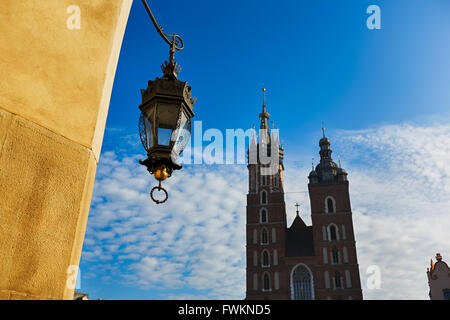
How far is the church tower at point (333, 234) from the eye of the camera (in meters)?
38.3

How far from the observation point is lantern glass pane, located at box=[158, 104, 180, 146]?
2.57 meters

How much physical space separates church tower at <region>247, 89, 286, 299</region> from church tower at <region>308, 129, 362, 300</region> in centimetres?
436

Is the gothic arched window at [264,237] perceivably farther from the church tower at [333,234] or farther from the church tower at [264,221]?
the church tower at [333,234]

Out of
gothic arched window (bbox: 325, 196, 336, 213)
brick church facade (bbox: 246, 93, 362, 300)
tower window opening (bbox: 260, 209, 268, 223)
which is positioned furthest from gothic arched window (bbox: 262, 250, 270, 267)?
gothic arched window (bbox: 325, 196, 336, 213)

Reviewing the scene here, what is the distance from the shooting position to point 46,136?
1615 millimetres

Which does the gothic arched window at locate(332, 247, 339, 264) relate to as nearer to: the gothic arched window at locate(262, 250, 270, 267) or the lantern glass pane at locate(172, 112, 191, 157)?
the gothic arched window at locate(262, 250, 270, 267)

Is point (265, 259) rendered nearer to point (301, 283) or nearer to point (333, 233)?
point (301, 283)

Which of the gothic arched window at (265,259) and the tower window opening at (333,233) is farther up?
the tower window opening at (333,233)

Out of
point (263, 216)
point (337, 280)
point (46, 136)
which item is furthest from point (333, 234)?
point (46, 136)

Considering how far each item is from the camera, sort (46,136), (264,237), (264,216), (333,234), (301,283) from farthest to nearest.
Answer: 1. (264,216)
2. (264,237)
3. (333,234)
4. (301,283)
5. (46,136)

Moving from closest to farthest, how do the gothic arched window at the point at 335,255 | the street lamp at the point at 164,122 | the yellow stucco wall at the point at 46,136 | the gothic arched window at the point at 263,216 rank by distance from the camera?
the yellow stucco wall at the point at 46,136
the street lamp at the point at 164,122
the gothic arched window at the point at 335,255
the gothic arched window at the point at 263,216

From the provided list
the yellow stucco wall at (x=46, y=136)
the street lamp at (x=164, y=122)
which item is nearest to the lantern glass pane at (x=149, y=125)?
the street lamp at (x=164, y=122)

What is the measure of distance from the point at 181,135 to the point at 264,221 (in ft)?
140
